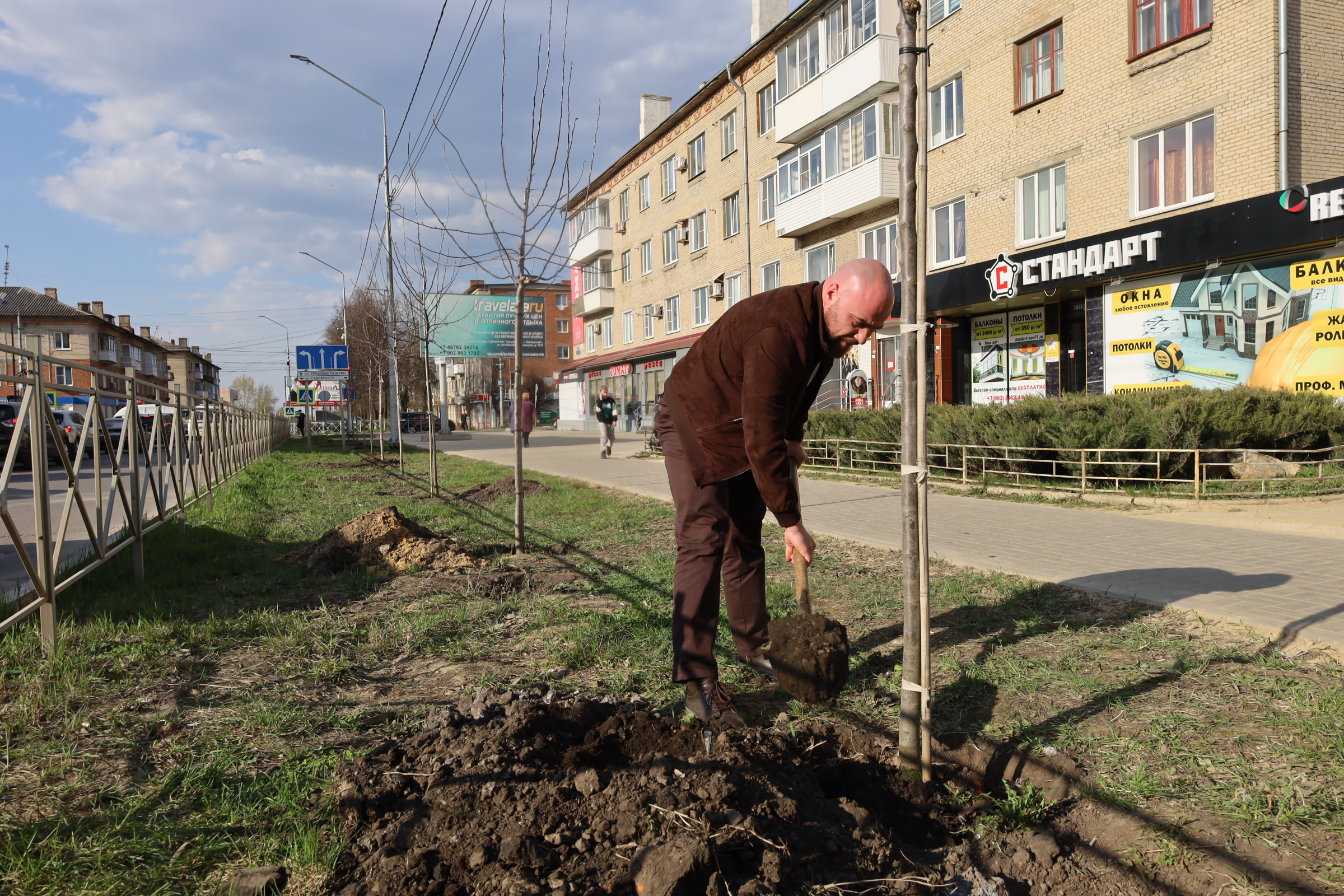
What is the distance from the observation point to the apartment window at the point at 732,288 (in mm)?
28172

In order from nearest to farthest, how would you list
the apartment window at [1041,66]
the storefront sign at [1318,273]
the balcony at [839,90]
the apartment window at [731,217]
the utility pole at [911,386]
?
the utility pole at [911,386], the storefront sign at [1318,273], the apartment window at [1041,66], the balcony at [839,90], the apartment window at [731,217]

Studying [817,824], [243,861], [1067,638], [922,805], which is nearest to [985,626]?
[1067,638]

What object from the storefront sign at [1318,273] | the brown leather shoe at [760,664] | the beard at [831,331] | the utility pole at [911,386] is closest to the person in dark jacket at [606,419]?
the storefront sign at [1318,273]

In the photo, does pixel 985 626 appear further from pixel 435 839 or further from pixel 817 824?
pixel 435 839

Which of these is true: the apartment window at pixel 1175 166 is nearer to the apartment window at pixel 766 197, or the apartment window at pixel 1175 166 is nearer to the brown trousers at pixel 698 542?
the apartment window at pixel 766 197

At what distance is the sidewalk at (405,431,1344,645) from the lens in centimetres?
446

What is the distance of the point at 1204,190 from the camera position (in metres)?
13.6

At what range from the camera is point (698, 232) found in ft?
103

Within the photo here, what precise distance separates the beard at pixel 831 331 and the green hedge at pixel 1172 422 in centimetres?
781

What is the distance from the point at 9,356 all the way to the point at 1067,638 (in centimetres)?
545

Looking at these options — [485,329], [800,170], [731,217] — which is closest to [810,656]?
[800,170]

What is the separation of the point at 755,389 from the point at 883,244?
1963 cm

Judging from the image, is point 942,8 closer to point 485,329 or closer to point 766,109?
point 766,109

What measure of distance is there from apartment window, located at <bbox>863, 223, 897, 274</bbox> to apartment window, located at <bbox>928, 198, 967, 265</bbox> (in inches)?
40.6
